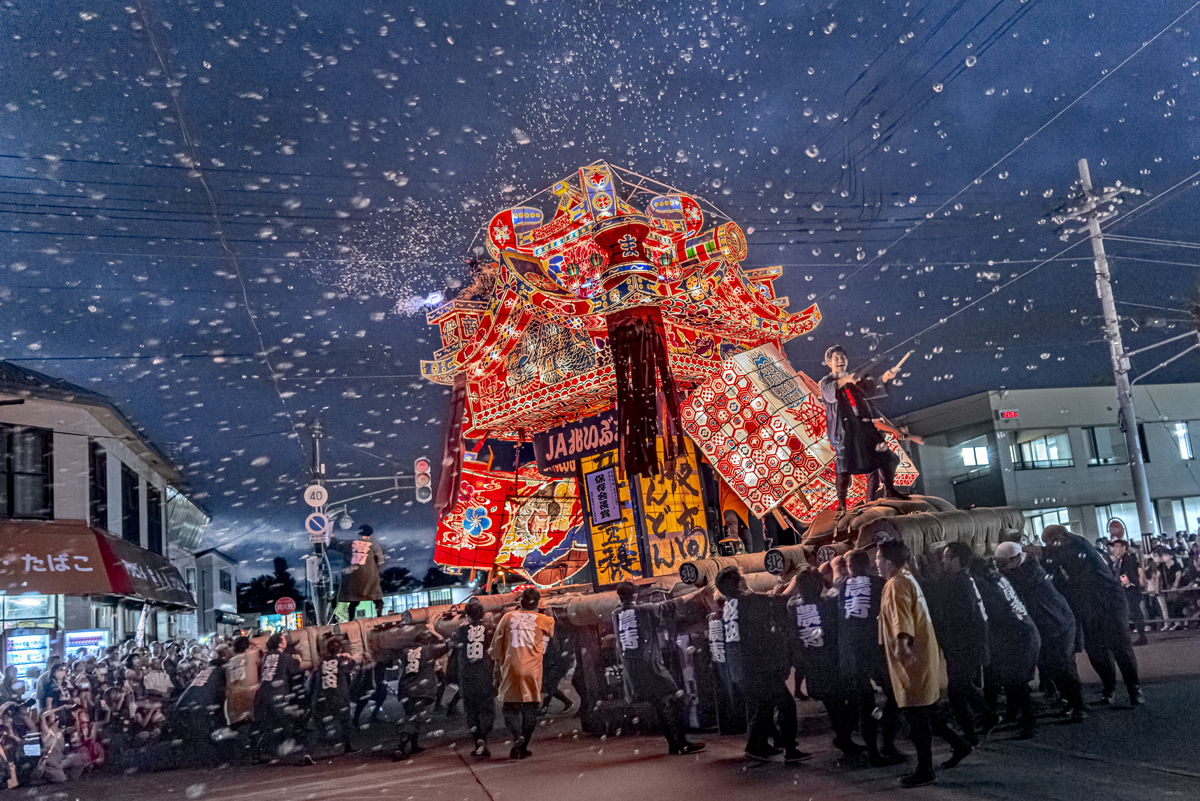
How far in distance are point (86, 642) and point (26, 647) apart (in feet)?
5.52

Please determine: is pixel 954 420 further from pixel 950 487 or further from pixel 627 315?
pixel 627 315

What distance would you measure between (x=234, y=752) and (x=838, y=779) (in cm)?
989

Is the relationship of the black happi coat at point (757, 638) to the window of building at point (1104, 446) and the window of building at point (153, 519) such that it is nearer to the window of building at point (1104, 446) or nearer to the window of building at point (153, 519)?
the window of building at point (1104, 446)

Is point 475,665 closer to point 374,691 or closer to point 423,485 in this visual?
point 374,691

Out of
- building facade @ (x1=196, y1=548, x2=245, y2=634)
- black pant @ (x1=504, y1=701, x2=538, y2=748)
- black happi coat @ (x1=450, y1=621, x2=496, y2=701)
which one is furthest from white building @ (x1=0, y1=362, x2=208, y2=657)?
building facade @ (x1=196, y1=548, x2=245, y2=634)

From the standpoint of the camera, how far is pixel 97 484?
896 inches

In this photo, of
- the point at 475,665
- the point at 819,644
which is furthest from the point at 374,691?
the point at 819,644

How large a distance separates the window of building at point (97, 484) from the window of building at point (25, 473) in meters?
1.14

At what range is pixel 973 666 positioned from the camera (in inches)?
265

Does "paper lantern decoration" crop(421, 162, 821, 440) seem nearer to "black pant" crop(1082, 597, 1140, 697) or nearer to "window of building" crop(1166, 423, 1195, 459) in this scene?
"black pant" crop(1082, 597, 1140, 697)

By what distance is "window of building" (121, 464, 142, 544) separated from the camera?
25.6m

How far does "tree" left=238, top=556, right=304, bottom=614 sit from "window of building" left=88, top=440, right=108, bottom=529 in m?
53.5

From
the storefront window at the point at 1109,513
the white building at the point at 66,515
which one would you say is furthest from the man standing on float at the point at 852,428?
the white building at the point at 66,515

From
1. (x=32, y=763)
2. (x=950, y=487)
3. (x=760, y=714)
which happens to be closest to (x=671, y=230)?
(x=760, y=714)
